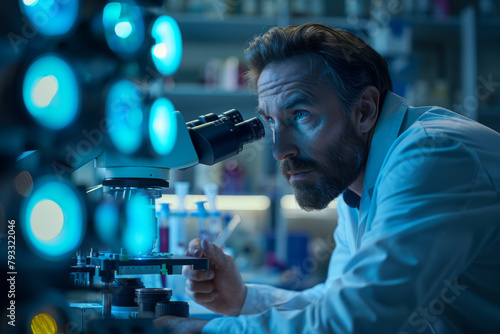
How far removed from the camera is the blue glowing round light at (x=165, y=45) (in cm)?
77

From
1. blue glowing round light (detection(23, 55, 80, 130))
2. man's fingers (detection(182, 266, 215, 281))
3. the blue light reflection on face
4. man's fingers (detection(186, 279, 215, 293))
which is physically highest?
blue glowing round light (detection(23, 55, 80, 130))

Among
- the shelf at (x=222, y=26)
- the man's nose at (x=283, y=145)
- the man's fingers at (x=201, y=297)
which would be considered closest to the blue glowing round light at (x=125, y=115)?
the man's nose at (x=283, y=145)

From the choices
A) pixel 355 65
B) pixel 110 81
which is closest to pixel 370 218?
pixel 355 65

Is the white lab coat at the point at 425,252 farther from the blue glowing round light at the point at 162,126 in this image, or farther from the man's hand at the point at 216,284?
the man's hand at the point at 216,284

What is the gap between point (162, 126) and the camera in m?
0.81

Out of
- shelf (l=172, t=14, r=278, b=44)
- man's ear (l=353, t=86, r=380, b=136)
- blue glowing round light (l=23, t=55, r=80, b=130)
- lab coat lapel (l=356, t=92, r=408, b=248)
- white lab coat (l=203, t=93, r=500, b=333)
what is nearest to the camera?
blue glowing round light (l=23, t=55, r=80, b=130)

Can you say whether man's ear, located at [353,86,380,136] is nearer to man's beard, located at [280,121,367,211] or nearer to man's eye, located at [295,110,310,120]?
man's beard, located at [280,121,367,211]

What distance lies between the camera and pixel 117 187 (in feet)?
2.91

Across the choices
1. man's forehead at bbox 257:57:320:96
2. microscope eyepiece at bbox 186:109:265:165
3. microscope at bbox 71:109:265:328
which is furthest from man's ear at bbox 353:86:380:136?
microscope at bbox 71:109:265:328

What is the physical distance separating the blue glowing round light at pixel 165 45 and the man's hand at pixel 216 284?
19.5 inches

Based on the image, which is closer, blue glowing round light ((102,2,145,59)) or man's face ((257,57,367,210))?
blue glowing round light ((102,2,145,59))

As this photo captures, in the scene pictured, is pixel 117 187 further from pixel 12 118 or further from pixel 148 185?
pixel 12 118

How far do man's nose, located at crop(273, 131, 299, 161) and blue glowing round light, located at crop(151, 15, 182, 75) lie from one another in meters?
0.36

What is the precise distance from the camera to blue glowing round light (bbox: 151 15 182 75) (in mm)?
771
